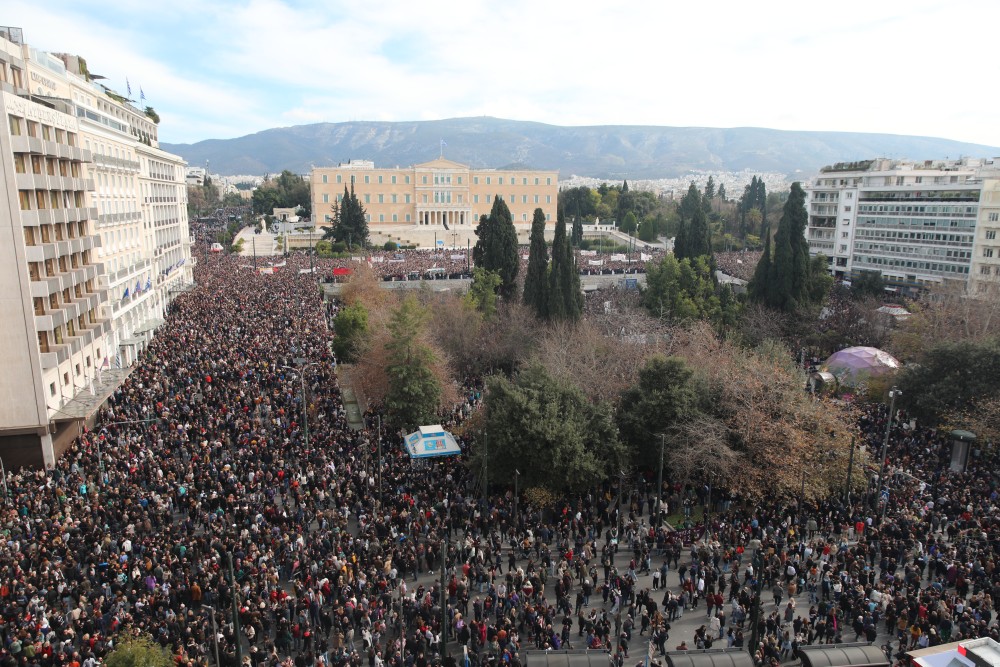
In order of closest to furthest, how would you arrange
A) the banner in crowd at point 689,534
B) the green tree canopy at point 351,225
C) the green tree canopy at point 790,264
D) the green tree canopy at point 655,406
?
1. the banner in crowd at point 689,534
2. the green tree canopy at point 655,406
3. the green tree canopy at point 790,264
4. the green tree canopy at point 351,225

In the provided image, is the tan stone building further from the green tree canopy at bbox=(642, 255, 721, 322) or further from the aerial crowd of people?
the aerial crowd of people

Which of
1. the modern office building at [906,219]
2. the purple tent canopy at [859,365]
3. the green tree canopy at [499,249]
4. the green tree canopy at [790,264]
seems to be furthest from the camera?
the modern office building at [906,219]

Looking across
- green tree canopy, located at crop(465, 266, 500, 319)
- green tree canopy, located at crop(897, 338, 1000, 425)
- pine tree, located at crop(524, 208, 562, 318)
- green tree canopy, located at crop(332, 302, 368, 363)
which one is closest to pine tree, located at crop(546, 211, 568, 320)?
pine tree, located at crop(524, 208, 562, 318)

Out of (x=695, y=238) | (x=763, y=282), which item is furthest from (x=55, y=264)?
(x=695, y=238)

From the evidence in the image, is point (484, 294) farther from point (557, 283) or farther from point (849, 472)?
point (849, 472)

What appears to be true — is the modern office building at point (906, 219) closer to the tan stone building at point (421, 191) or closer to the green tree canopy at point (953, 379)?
the green tree canopy at point (953, 379)

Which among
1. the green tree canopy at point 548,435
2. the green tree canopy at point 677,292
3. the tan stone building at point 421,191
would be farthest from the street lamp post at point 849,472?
the tan stone building at point 421,191
